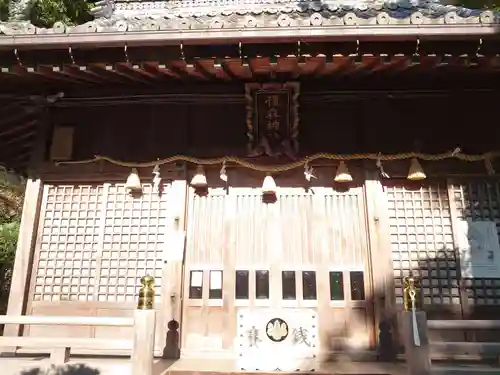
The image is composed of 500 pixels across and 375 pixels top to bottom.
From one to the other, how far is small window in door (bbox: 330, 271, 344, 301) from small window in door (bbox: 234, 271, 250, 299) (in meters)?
1.30

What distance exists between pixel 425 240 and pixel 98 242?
207 inches

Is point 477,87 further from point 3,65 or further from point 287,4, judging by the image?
point 3,65

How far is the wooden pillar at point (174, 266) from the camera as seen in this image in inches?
244

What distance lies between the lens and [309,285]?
6.44 m

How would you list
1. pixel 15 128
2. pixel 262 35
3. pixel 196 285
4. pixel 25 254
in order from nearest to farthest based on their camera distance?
pixel 262 35
pixel 196 285
pixel 25 254
pixel 15 128

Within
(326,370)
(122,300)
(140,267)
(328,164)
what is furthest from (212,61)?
(326,370)

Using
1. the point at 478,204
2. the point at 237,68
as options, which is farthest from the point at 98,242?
the point at 478,204

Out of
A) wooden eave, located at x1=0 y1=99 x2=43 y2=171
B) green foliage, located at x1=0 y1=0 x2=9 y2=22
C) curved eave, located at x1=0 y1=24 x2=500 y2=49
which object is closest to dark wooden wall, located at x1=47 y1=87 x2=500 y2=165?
wooden eave, located at x1=0 y1=99 x2=43 y2=171

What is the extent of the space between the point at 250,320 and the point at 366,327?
2034 mm

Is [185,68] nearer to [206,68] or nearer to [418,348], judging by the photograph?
[206,68]

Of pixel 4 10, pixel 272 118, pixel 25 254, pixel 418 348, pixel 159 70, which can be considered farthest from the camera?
pixel 4 10

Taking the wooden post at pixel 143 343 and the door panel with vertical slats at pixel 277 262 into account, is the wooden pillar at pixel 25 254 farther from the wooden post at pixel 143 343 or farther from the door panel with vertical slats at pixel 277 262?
the wooden post at pixel 143 343

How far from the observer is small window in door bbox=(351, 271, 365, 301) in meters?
6.36

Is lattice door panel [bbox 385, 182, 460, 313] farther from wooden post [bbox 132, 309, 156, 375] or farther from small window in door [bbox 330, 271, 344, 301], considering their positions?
wooden post [bbox 132, 309, 156, 375]
